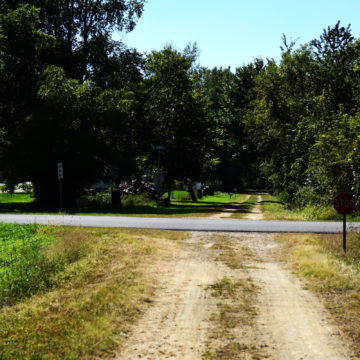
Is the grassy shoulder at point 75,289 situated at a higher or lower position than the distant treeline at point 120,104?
lower

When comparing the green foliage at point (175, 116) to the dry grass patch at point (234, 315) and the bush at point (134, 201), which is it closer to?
the bush at point (134, 201)

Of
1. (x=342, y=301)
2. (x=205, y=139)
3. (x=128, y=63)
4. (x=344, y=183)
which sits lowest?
(x=342, y=301)

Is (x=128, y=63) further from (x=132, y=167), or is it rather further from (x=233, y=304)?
(x=233, y=304)

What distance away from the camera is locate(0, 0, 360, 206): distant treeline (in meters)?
29.2

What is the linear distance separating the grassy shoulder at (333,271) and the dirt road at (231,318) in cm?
24

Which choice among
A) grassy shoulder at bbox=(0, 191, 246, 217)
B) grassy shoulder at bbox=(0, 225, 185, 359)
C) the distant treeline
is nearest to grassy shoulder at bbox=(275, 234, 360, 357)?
grassy shoulder at bbox=(0, 225, 185, 359)

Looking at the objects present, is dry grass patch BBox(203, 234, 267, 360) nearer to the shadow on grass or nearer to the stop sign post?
the stop sign post

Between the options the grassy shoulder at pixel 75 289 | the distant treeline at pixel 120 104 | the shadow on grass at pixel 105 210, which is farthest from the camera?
the distant treeline at pixel 120 104

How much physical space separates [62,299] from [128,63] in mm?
29177

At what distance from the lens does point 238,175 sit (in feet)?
300

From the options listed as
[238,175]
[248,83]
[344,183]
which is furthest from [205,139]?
[238,175]

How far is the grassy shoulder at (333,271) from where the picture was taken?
7.69 m

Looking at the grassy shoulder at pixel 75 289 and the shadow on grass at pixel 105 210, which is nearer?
the grassy shoulder at pixel 75 289

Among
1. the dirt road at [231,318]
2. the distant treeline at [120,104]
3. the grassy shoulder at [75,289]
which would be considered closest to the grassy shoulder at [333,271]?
the dirt road at [231,318]
